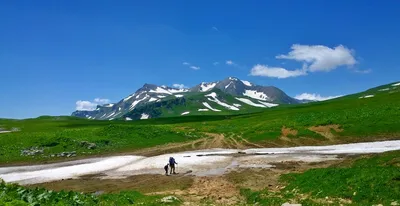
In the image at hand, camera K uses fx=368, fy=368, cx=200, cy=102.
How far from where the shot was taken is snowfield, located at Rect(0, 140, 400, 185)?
46938mm

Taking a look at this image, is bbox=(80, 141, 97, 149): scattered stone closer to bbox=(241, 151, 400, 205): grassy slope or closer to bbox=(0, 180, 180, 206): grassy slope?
bbox=(0, 180, 180, 206): grassy slope

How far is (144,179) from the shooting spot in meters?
42.4

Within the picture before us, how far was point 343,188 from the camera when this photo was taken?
2639cm

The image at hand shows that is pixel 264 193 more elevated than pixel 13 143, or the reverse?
pixel 13 143

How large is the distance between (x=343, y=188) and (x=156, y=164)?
3243cm

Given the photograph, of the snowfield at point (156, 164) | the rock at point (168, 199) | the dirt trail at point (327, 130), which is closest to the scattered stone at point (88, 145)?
the snowfield at point (156, 164)

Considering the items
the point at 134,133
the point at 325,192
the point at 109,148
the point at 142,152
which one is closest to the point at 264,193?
the point at 325,192

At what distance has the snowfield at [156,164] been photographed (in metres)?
46.9

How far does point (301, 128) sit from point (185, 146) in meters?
25.8

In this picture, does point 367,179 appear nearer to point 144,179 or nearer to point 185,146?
point 144,179

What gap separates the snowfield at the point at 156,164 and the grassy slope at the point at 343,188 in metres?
14.8

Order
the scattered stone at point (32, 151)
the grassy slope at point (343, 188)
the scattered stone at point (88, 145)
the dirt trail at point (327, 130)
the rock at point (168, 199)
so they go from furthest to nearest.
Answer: the scattered stone at point (88, 145)
the dirt trail at point (327, 130)
the scattered stone at point (32, 151)
the rock at point (168, 199)
the grassy slope at point (343, 188)

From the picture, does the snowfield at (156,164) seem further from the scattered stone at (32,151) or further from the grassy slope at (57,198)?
the grassy slope at (57,198)

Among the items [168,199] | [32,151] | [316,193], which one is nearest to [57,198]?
[168,199]
